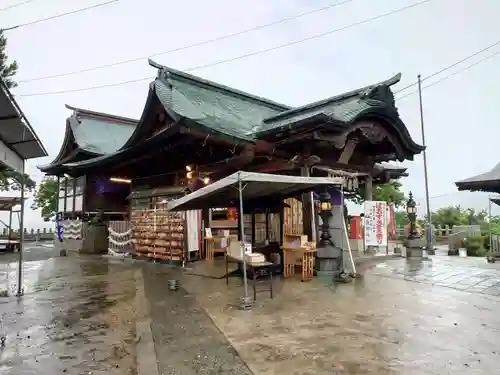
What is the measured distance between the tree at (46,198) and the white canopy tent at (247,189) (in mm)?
24406

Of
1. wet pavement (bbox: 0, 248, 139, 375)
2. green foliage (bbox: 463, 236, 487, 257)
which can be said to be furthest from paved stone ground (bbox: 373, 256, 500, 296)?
wet pavement (bbox: 0, 248, 139, 375)

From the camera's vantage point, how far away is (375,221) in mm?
12336

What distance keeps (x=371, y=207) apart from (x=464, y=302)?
593 centimetres

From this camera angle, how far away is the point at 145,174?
15.9 m

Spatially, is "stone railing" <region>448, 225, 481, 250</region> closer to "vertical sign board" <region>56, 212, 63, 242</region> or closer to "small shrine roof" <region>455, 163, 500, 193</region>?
"small shrine roof" <region>455, 163, 500, 193</region>

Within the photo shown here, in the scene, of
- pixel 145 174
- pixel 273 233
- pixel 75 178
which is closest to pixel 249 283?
pixel 273 233

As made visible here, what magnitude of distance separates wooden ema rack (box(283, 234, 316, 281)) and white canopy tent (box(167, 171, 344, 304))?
1137 millimetres

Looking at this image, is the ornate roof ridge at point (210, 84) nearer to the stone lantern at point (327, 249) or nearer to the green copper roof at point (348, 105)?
the green copper roof at point (348, 105)

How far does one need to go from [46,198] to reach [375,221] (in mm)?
27222

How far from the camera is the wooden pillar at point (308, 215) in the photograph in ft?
34.1

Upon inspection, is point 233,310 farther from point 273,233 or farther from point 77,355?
point 273,233

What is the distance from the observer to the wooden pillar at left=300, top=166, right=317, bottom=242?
34.1 feet

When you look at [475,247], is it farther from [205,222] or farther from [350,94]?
[205,222]

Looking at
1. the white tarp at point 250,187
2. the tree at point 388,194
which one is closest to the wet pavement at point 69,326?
the white tarp at point 250,187
